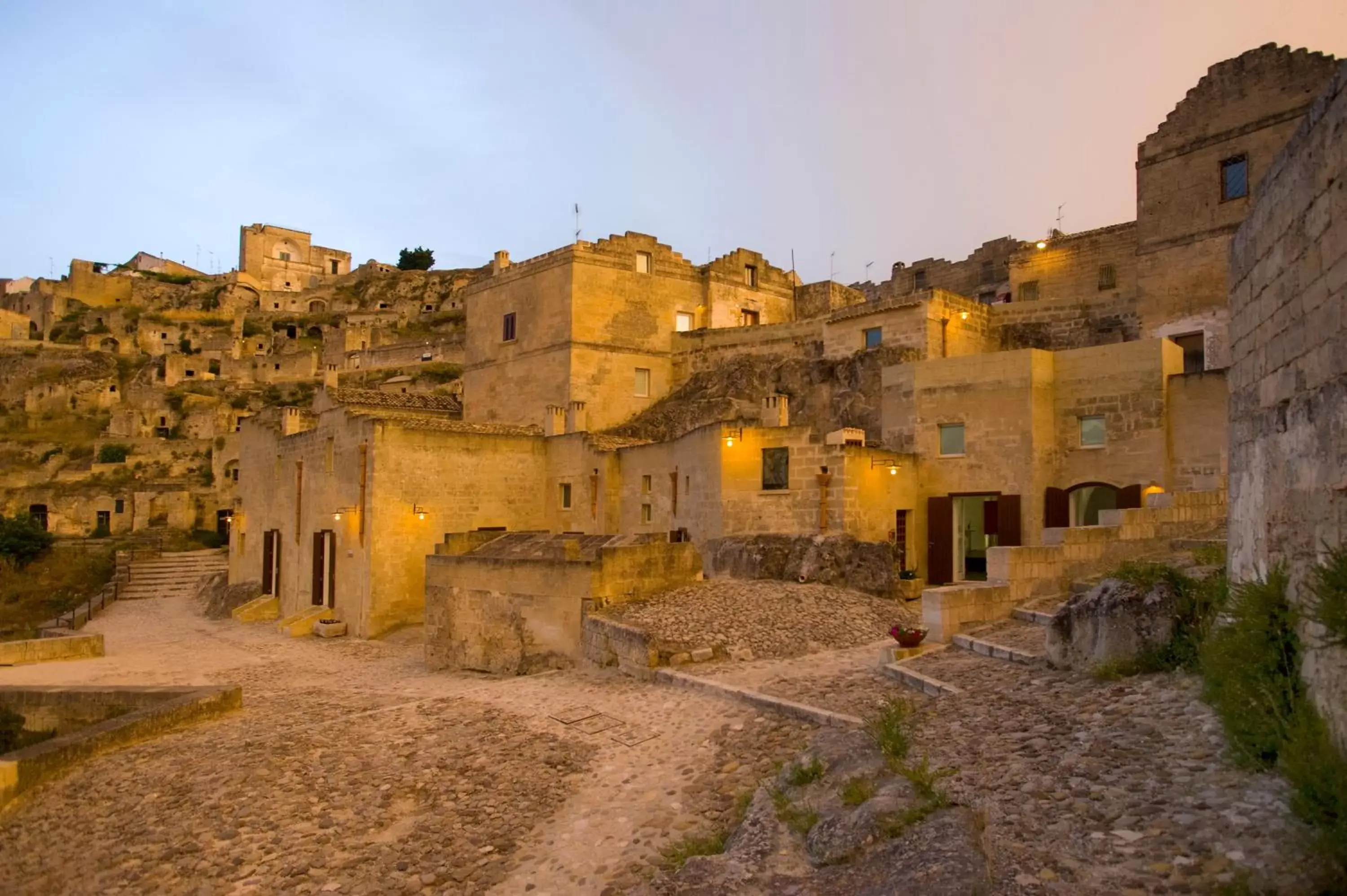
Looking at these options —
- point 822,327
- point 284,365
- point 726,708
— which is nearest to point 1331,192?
point 726,708

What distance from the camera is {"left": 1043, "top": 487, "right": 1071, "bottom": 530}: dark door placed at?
769 inches

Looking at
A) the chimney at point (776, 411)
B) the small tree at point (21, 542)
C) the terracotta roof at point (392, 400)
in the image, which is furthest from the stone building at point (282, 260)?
the chimney at point (776, 411)

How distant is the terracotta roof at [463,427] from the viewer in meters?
23.3

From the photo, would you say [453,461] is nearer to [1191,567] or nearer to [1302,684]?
[1191,567]

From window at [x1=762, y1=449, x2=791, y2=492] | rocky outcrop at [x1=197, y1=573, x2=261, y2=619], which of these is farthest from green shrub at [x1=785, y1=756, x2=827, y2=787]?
rocky outcrop at [x1=197, y1=573, x2=261, y2=619]

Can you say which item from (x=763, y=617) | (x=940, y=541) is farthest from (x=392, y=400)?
(x=940, y=541)

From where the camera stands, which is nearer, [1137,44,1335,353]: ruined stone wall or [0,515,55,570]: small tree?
[1137,44,1335,353]: ruined stone wall

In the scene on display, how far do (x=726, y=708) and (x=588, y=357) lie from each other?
71.6ft

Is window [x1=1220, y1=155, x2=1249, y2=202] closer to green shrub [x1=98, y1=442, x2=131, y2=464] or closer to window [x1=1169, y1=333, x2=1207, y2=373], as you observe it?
window [x1=1169, y1=333, x2=1207, y2=373]

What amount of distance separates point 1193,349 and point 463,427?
20.7m

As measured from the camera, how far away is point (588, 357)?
31.3m

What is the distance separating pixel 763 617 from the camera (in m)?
15.0

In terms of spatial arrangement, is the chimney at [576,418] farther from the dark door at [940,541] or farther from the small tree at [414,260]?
the small tree at [414,260]

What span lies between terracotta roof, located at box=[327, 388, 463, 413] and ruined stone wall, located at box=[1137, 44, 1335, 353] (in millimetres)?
23429
